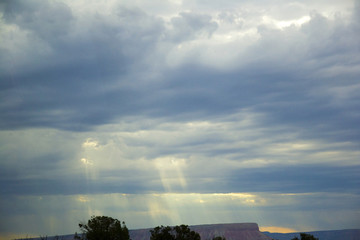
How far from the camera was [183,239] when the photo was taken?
11038 centimetres

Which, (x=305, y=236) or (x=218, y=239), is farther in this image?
(x=218, y=239)

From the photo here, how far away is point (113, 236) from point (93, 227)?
6744mm

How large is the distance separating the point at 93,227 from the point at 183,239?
27.5 meters

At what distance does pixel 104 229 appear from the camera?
396 feet

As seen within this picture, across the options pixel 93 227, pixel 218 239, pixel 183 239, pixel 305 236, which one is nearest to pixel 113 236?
pixel 93 227

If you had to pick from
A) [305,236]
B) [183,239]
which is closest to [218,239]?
[305,236]

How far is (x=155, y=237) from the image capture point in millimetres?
113062

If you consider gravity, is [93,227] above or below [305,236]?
above

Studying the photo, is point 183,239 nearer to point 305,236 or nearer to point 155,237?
point 155,237

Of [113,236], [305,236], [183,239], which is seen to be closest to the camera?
[183,239]

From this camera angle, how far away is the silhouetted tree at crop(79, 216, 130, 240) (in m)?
118

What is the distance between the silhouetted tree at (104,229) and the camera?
118 m

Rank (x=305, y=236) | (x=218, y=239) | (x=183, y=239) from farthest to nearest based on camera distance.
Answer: (x=218, y=239), (x=305, y=236), (x=183, y=239)

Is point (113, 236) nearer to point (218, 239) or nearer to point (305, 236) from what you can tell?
point (218, 239)
